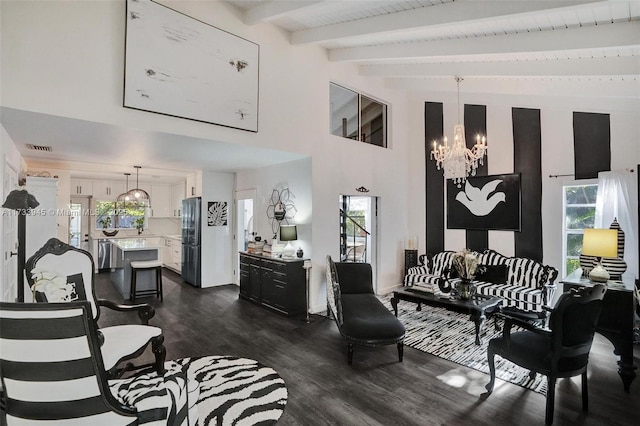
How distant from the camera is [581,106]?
4.76 m

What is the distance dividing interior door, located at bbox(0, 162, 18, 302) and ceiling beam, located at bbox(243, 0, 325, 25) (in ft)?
10.9

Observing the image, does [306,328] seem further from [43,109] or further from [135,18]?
[135,18]

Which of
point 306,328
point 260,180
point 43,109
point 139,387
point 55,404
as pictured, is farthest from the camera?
Result: point 260,180

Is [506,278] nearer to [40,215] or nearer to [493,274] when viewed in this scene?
[493,274]

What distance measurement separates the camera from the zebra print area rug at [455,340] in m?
3.02

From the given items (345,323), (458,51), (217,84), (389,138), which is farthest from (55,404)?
(389,138)

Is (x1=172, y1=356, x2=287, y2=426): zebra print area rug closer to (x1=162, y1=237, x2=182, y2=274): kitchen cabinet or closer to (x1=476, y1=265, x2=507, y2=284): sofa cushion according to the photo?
(x1=476, y1=265, x2=507, y2=284): sofa cushion

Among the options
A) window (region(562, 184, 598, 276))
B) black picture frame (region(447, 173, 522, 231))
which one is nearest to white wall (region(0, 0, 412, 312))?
black picture frame (region(447, 173, 522, 231))

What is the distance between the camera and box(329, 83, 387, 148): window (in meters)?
5.46

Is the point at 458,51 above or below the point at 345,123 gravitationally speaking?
above

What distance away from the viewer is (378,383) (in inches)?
113

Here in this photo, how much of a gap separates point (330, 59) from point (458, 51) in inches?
82.2

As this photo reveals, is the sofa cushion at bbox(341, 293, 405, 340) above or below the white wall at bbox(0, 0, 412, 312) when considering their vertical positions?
below

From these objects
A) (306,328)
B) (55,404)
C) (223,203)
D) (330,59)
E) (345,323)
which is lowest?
(306,328)
